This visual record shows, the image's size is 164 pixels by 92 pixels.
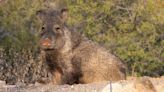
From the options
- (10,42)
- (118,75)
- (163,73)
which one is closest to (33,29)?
(10,42)

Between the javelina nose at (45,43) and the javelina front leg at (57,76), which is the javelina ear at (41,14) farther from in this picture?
the javelina front leg at (57,76)

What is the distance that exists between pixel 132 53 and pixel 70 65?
7.07m

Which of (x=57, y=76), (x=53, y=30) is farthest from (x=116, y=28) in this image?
(x=57, y=76)

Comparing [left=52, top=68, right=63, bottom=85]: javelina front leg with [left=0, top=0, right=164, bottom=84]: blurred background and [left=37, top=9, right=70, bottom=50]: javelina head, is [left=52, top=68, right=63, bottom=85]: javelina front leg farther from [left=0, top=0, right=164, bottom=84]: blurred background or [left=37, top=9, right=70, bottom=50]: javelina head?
[left=0, top=0, right=164, bottom=84]: blurred background

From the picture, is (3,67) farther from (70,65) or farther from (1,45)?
(70,65)

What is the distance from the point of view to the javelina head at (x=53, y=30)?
26.5 ft

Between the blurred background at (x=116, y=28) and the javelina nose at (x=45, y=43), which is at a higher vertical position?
the javelina nose at (x=45, y=43)

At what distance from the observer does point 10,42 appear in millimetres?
15359

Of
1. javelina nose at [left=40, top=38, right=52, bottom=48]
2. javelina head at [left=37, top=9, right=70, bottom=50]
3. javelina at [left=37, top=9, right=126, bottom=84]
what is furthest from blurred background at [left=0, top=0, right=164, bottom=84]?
javelina nose at [left=40, top=38, right=52, bottom=48]

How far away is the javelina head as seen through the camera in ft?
26.5

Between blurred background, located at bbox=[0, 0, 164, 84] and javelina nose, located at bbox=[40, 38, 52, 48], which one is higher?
javelina nose, located at bbox=[40, 38, 52, 48]

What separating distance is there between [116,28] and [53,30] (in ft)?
24.8

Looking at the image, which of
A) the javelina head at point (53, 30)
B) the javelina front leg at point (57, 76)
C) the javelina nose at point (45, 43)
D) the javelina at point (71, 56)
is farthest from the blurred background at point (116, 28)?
the javelina nose at point (45, 43)

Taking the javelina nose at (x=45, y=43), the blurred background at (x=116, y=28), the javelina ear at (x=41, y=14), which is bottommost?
the blurred background at (x=116, y=28)
